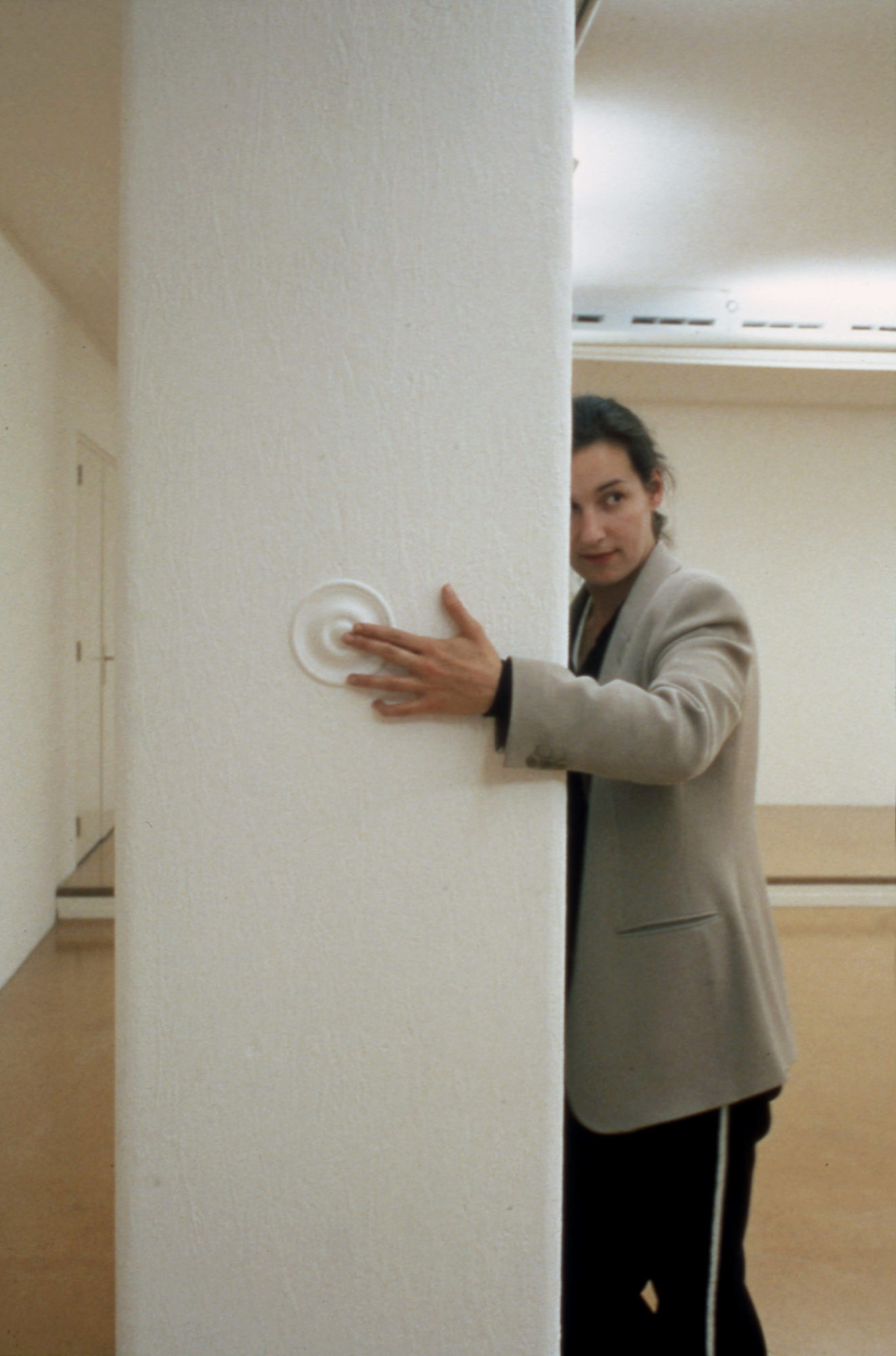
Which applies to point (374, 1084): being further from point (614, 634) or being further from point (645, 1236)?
point (614, 634)

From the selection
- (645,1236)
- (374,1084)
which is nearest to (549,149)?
(374,1084)

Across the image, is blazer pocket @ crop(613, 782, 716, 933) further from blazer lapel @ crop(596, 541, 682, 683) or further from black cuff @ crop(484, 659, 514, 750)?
black cuff @ crop(484, 659, 514, 750)

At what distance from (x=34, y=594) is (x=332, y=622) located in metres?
3.42

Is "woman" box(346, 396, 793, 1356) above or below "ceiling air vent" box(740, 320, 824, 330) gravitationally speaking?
below

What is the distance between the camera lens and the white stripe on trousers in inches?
51.5

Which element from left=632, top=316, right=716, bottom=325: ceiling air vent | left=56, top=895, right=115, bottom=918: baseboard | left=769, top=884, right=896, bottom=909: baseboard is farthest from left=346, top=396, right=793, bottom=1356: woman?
left=632, top=316, right=716, bottom=325: ceiling air vent

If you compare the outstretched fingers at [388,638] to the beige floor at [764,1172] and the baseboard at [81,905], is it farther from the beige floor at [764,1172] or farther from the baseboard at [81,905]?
the baseboard at [81,905]

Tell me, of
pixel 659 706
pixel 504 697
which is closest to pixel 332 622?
pixel 504 697

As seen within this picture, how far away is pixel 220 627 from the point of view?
1098 mm

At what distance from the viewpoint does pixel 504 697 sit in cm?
108

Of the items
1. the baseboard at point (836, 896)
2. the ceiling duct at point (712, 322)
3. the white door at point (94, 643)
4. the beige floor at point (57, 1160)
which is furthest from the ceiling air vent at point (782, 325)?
the beige floor at point (57, 1160)

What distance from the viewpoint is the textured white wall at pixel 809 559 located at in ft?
23.9

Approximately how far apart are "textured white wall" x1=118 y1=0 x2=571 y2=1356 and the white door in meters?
4.14

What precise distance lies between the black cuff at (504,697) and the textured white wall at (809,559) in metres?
6.45
